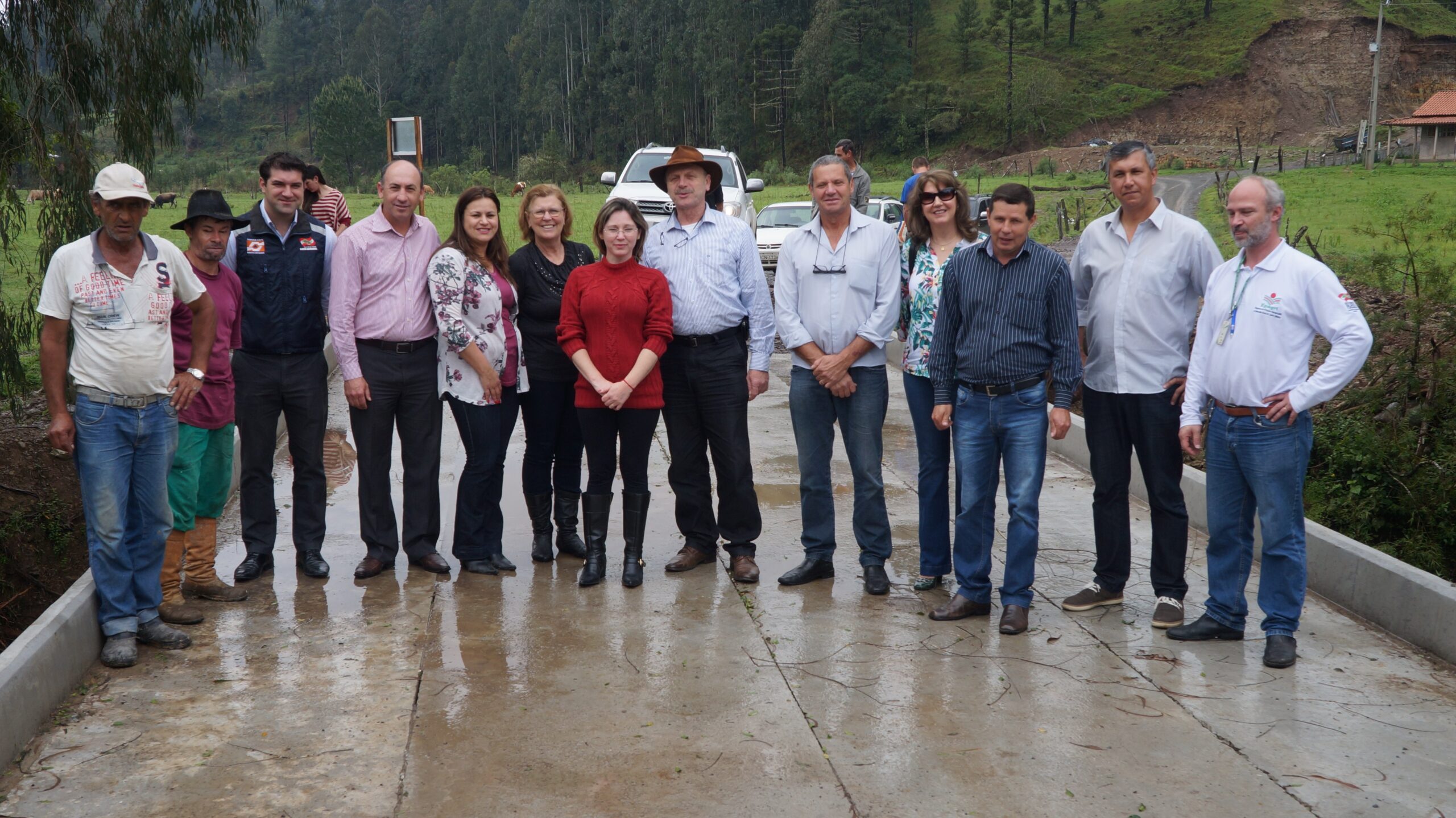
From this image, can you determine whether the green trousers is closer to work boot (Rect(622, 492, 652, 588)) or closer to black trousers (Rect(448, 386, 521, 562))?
black trousers (Rect(448, 386, 521, 562))

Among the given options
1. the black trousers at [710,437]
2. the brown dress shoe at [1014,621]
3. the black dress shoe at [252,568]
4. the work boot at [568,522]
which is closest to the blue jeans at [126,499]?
the black dress shoe at [252,568]

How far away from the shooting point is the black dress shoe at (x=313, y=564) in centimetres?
589

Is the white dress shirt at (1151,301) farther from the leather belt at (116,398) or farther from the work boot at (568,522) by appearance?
the leather belt at (116,398)

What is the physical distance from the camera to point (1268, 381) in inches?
187

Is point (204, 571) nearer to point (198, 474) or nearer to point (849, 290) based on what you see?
point (198, 474)

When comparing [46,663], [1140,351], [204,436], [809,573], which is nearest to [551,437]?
[809,573]

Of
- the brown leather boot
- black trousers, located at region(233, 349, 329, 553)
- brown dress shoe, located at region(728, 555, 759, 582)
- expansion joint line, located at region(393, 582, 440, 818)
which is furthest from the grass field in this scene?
the brown leather boot

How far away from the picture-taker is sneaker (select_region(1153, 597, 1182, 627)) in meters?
5.22

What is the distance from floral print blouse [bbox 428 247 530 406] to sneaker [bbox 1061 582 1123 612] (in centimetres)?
294

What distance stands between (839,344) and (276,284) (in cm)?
275

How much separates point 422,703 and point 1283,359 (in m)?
3.63

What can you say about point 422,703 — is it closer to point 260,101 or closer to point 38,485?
point 38,485

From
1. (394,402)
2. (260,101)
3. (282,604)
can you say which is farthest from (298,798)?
(260,101)

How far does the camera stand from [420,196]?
601 centimetres
